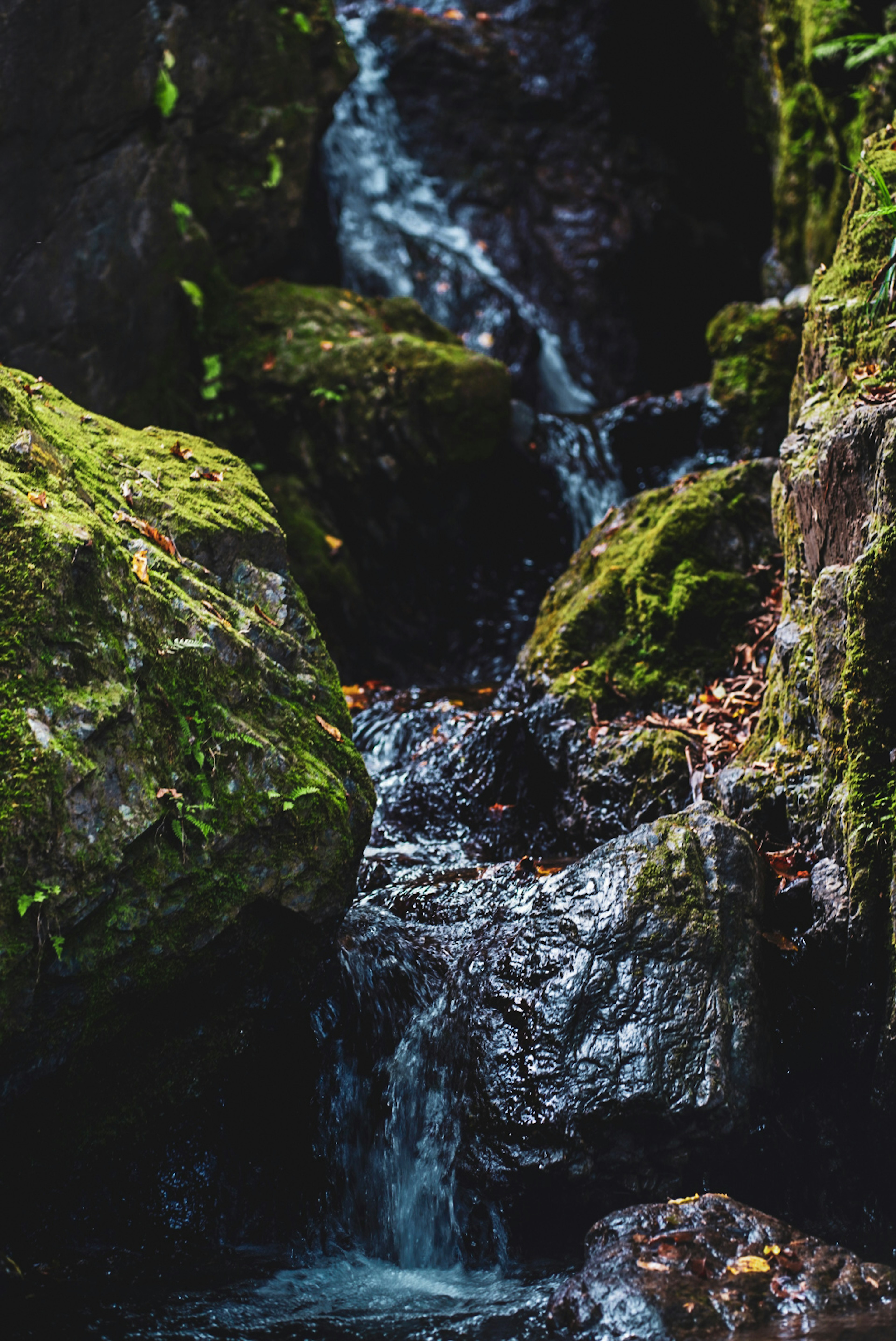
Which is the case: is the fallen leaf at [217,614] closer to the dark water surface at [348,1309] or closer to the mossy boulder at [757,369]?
the dark water surface at [348,1309]

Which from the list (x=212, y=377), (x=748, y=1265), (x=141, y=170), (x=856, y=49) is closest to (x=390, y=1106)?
(x=748, y=1265)

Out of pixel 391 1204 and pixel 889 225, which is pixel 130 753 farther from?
pixel 889 225

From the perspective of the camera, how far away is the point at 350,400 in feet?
29.3

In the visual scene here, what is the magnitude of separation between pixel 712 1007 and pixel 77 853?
91.5 inches

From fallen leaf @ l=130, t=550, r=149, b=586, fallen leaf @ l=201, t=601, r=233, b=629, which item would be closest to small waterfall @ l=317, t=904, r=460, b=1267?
fallen leaf @ l=201, t=601, r=233, b=629

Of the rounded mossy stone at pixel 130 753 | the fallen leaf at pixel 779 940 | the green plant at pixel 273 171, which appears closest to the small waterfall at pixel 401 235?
the green plant at pixel 273 171

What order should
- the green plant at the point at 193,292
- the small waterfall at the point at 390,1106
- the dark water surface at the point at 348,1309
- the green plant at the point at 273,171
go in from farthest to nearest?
the green plant at the point at 273,171
the green plant at the point at 193,292
the small waterfall at the point at 390,1106
the dark water surface at the point at 348,1309

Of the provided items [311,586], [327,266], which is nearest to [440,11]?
[327,266]

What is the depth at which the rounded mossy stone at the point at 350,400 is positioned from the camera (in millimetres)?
8977

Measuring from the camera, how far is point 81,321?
25.8 feet

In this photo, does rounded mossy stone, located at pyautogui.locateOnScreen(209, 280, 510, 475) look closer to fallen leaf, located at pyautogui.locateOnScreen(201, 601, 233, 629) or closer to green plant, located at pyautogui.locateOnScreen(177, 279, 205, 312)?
green plant, located at pyautogui.locateOnScreen(177, 279, 205, 312)

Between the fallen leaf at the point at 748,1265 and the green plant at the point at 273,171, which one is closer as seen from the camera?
the fallen leaf at the point at 748,1265

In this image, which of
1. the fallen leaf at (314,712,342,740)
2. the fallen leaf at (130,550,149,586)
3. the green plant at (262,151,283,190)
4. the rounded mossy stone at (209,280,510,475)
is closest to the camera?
the fallen leaf at (130,550,149,586)

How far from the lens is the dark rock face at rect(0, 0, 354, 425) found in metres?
7.27
